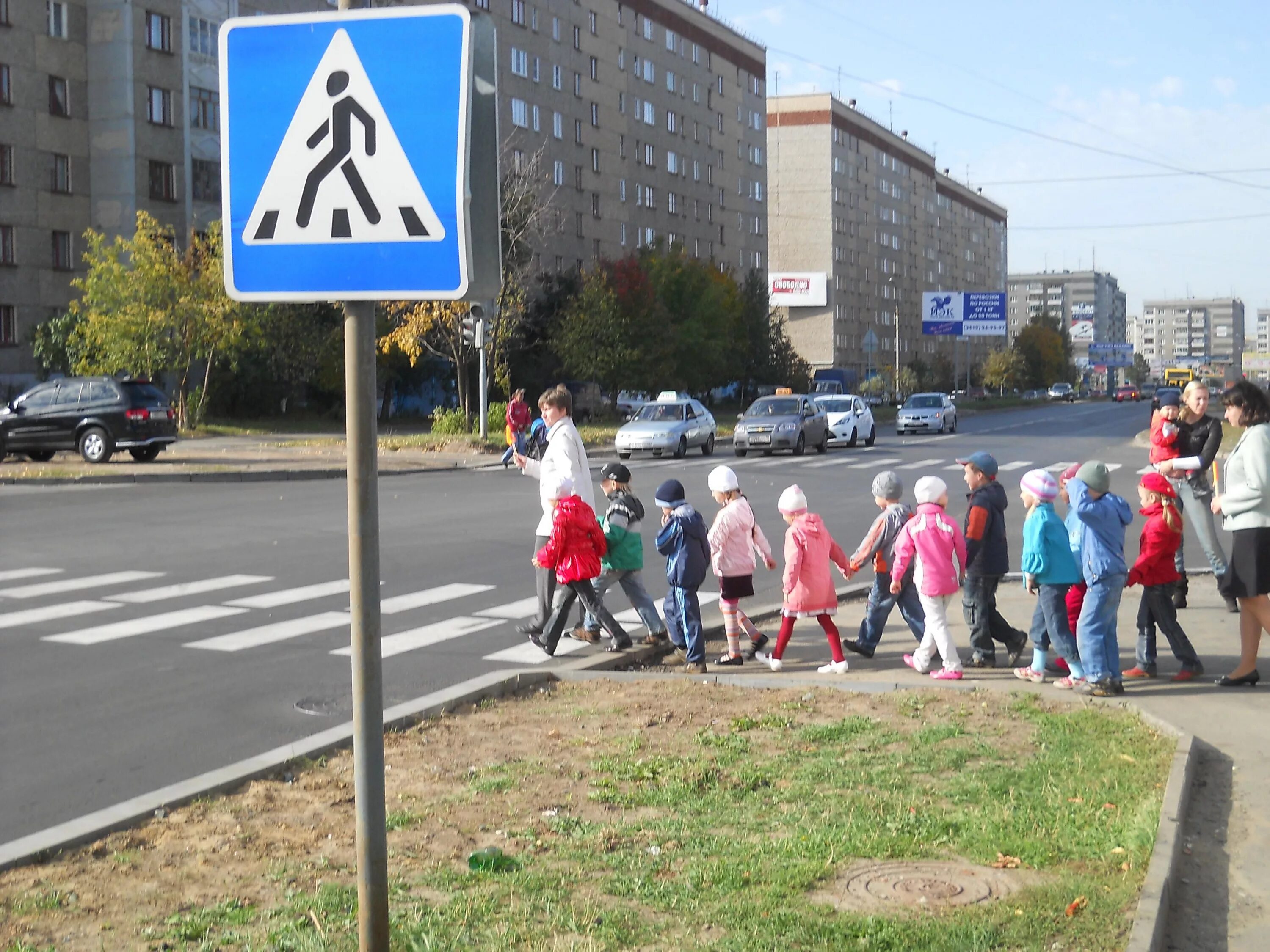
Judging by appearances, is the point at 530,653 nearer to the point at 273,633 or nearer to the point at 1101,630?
the point at 273,633

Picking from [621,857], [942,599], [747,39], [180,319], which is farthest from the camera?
[747,39]

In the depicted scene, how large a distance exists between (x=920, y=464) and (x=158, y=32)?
36.1m

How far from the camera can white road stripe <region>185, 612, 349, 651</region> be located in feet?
31.4

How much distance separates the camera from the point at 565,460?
9.64 meters

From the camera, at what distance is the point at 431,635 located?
32.8 feet

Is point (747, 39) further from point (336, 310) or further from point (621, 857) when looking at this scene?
point (621, 857)

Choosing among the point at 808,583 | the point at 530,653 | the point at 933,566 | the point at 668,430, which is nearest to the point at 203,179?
the point at 668,430

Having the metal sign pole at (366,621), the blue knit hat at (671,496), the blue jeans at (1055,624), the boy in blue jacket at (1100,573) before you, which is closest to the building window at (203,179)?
the blue knit hat at (671,496)

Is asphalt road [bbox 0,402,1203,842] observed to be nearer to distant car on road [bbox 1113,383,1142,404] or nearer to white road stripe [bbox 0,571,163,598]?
white road stripe [bbox 0,571,163,598]

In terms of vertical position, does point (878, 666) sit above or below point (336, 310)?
below

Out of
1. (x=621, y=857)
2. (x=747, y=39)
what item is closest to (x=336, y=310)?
(x=621, y=857)

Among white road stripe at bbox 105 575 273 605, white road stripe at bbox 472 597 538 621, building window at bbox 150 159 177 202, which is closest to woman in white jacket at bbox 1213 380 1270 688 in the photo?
white road stripe at bbox 472 597 538 621

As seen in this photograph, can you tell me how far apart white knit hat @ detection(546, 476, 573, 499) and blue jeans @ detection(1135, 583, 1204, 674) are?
3.68 meters

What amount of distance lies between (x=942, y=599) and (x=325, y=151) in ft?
19.4
